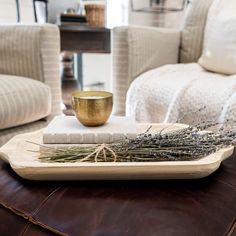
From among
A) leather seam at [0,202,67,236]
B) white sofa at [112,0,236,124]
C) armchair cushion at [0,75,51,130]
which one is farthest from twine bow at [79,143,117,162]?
armchair cushion at [0,75,51,130]

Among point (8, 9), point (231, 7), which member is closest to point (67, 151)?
point (231, 7)

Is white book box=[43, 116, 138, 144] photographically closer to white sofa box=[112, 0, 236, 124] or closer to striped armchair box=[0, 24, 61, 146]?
white sofa box=[112, 0, 236, 124]

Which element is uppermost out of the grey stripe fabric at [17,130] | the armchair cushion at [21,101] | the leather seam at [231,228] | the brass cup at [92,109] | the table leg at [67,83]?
the brass cup at [92,109]

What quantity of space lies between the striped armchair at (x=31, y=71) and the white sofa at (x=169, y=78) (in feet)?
0.99

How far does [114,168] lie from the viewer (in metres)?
0.50

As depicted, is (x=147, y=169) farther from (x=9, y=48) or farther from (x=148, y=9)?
(x=148, y=9)

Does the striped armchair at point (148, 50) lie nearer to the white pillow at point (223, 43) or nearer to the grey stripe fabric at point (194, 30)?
the grey stripe fabric at point (194, 30)

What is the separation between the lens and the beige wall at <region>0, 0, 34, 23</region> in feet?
6.97

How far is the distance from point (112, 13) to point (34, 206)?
104 inches

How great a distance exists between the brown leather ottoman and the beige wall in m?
1.88

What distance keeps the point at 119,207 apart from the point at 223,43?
107 centimetres

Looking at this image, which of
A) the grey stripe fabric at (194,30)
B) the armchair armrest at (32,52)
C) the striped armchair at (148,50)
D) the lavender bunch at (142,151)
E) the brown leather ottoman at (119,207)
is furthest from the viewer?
the grey stripe fabric at (194,30)

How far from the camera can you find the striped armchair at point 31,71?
113 centimetres

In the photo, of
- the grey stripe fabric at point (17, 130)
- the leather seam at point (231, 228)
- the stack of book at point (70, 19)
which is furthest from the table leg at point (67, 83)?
the leather seam at point (231, 228)
